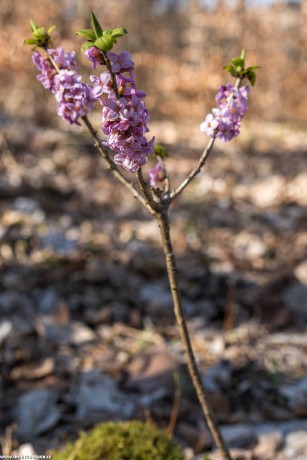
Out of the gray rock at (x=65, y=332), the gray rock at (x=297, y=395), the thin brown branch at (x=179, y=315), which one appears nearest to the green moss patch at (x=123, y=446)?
the thin brown branch at (x=179, y=315)

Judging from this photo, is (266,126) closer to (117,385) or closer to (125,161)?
(117,385)

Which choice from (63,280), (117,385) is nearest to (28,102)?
(63,280)

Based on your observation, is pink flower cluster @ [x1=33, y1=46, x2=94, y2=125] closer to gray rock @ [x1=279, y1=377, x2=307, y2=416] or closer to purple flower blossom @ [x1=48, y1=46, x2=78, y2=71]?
purple flower blossom @ [x1=48, y1=46, x2=78, y2=71]

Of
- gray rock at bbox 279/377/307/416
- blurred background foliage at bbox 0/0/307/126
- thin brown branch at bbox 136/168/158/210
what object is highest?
blurred background foliage at bbox 0/0/307/126

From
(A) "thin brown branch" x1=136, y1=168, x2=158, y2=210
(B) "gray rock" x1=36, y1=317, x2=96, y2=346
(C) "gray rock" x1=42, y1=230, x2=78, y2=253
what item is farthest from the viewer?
(C) "gray rock" x1=42, y1=230, x2=78, y2=253

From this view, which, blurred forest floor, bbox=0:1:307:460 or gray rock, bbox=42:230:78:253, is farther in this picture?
gray rock, bbox=42:230:78:253

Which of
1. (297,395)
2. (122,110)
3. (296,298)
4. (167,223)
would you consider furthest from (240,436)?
(122,110)

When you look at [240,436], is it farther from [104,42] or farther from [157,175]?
[104,42]

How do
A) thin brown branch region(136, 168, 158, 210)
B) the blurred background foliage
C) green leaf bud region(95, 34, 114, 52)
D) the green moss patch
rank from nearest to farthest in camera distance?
1. green leaf bud region(95, 34, 114, 52)
2. thin brown branch region(136, 168, 158, 210)
3. the green moss patch
4. the blurred background foliage

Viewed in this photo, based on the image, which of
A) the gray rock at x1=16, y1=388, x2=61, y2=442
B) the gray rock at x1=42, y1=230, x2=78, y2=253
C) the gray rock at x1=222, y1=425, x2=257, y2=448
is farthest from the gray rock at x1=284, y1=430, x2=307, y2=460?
the gray rock at x1=42, y1=230, x2=78, y2=253
